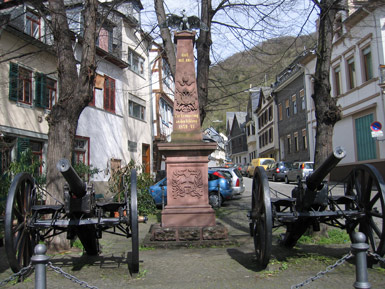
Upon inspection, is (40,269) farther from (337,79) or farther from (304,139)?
(304,139)

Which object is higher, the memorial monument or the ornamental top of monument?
the ornamental top of monument

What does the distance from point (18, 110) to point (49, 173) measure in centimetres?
710

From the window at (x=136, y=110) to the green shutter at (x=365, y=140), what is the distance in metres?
13.0

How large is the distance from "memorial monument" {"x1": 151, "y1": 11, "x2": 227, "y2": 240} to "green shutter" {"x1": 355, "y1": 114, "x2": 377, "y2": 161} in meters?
15.2

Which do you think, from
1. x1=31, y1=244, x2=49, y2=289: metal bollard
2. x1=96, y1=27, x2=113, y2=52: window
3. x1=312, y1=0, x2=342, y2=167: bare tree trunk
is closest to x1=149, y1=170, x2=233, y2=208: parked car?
x1=312, y1=0, x2=342, y2=167: bare tree trunk

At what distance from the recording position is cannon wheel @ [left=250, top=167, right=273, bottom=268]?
4.59 m

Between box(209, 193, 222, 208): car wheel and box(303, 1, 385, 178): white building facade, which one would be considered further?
box(303, 1, 385, 178): white building facade

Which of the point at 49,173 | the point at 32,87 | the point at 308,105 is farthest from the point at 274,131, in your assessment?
the point at 49,173

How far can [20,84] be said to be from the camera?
13.0m

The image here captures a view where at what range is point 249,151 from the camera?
192 feet

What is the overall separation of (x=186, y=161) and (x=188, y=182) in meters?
0.45

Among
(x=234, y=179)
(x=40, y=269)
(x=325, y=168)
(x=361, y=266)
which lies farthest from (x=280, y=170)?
(x=40, y=269)

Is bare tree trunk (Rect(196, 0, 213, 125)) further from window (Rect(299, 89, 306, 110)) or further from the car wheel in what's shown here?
window (Rect(299, 89, 306, 110))

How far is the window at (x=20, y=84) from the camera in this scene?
12.5 metres
